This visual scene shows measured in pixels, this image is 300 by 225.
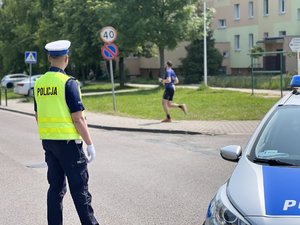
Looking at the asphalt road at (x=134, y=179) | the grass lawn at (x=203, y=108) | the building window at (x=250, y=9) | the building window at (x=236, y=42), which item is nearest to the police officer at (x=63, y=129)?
the asphalt road at (x=134, y=179)

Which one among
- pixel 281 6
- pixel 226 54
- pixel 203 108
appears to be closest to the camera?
pixel 203 108

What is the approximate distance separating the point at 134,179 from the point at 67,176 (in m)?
3.42

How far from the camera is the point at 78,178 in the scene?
5.04 metres

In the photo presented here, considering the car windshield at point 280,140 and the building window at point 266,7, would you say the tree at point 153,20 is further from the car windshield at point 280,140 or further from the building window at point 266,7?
the car windshield at point 280,140

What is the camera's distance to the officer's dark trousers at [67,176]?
16.5 feet

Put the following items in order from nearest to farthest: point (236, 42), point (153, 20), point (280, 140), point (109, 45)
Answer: point (280, 140)
point (109, 45)
point (153, 20)
point (236, 42)

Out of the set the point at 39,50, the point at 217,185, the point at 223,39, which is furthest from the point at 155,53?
the point at 217,185

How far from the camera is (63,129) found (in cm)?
507

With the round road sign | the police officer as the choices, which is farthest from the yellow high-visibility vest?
the round road sign

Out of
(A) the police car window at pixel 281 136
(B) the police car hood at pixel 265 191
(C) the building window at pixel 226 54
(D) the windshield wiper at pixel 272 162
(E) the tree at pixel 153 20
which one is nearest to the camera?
(B) the police car hood at pixel 265 191

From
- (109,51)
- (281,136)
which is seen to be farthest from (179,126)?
(281,136)

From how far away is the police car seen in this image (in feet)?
11.7

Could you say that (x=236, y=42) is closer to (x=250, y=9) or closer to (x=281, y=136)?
(x=250, y=9)

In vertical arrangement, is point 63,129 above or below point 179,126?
above
